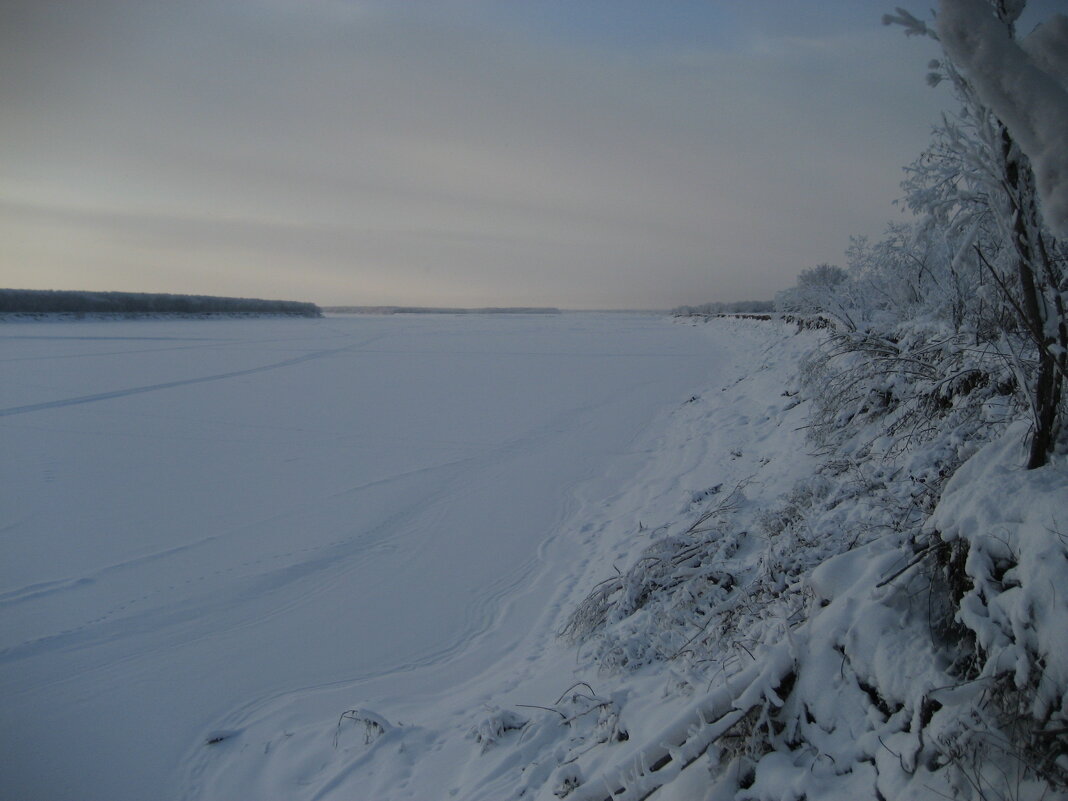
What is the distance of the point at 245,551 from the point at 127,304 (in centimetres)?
8356

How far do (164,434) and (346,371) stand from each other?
39.6ft

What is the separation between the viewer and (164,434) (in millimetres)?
12906

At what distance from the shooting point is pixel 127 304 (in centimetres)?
7281

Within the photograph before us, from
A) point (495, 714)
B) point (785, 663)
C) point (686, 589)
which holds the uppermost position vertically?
point (785, 663)

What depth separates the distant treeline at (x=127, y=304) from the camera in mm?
60938

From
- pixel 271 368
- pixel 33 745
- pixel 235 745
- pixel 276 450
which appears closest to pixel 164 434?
pixel 276 450

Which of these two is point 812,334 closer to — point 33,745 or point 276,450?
point 276,450

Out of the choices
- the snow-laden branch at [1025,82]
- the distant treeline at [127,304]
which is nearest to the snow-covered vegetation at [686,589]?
the snow-laden branch at [1025,82]

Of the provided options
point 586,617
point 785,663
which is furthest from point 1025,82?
point 586,617

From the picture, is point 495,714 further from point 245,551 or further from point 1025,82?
point 245,551

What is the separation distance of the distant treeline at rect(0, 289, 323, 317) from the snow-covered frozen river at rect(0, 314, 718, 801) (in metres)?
60.0

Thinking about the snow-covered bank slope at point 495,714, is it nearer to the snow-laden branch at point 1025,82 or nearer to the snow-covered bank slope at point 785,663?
the snow-covered bank slope at point 785,663

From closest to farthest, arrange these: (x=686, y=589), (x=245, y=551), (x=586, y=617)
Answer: (x=686, y=589), (x=586, y=617), (x=245, y=551)

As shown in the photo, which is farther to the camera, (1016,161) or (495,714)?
(495,714)
